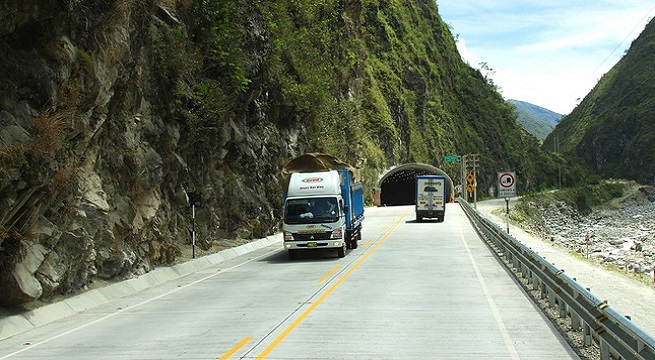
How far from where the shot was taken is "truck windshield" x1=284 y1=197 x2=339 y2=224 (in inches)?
945

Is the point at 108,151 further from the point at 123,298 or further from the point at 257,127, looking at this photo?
the point at 257,127

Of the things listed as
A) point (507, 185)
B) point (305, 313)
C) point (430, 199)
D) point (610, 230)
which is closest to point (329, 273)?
point (305, 313)

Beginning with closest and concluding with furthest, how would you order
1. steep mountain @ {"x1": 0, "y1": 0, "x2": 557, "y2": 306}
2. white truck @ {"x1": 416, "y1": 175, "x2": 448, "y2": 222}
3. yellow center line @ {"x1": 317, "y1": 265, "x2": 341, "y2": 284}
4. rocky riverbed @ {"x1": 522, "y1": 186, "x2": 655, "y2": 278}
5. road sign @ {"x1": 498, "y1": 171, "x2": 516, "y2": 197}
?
steep mountain @ {"x1": 0, "y1": 0, "x2": 557, "y2": 306}, yellow center line @ {"x1": 317, "y1": 265, "x2": 341, "y2": 284}, road sign @ {"x1": 498, "y1": 171, "x2": 516, "y2": 197}, rocky riverbed @ {"x1": 522, "y1": 186, "x2": 655, "y2": 278}, white truck @ {"x1": 416, "y1": 175, "x2": 448, "y2": 222}

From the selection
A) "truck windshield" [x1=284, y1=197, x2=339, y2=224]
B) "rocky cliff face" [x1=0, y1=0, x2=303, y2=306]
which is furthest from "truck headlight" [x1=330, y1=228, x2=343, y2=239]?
"rocky cliff face" [x1=0, y1=0, x2=303, y2=306]

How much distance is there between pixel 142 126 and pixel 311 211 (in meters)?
6.68

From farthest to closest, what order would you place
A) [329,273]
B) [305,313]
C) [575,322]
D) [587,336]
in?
1. [329,273]
2. [305,313]
3. [575,322]
4. [587,336]

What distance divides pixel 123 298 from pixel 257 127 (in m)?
20.3

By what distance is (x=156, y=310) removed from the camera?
46.8 feet

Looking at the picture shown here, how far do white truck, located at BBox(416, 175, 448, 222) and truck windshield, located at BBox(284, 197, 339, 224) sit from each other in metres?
24.4

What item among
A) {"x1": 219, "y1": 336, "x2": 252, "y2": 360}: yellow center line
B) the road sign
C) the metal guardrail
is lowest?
{"x1": 219, "y1": 336, "x2": 252, "y2": 360}: yellow center line

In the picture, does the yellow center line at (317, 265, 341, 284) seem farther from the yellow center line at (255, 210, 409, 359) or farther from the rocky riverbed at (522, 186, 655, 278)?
the rocky riverbed at (522, 186, 655, 278)

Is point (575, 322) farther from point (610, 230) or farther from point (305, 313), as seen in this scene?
point (610, 230)

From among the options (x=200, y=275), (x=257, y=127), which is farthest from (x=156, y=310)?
(x=257, y=127)

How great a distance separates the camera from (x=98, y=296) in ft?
53.2
